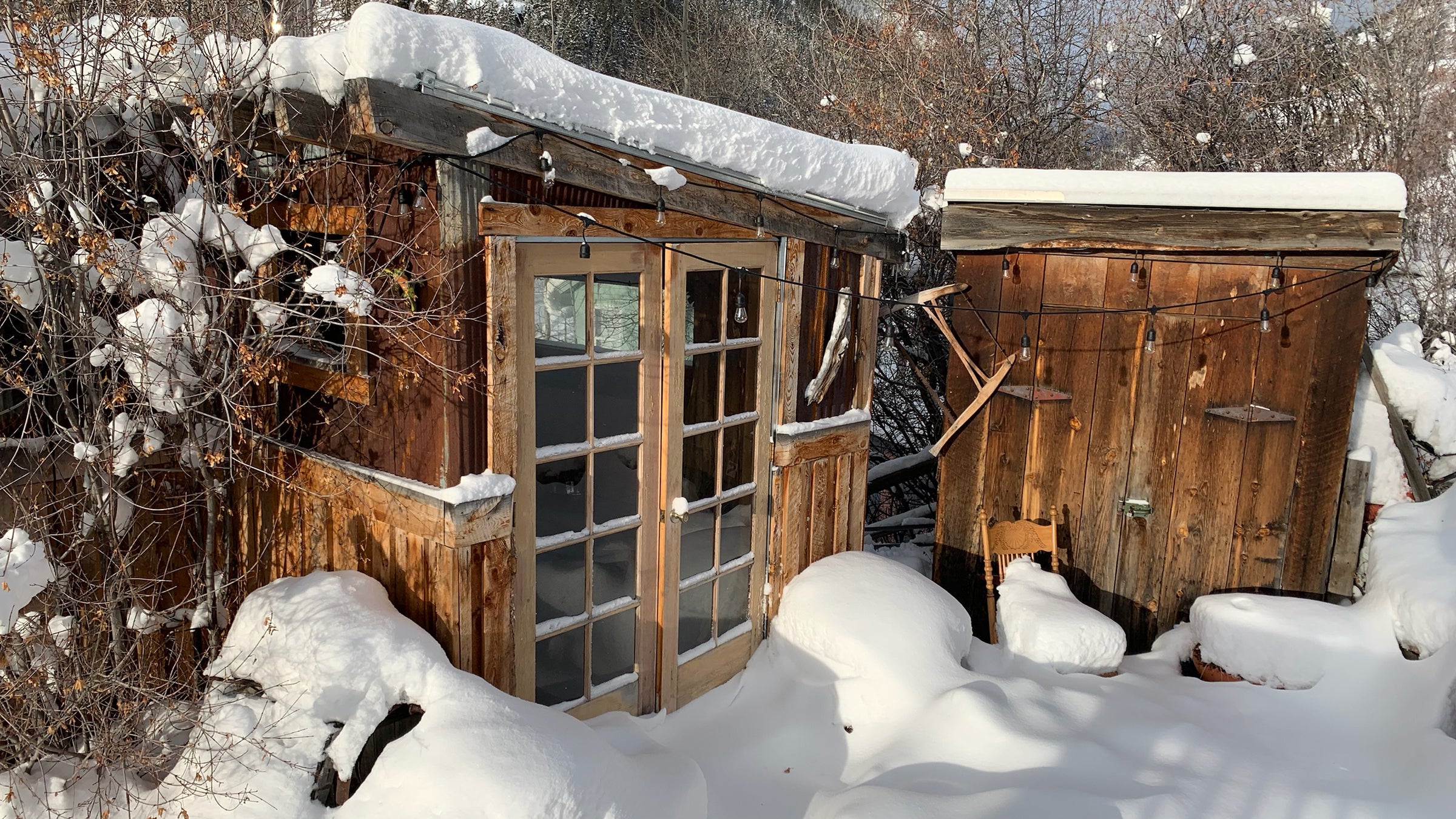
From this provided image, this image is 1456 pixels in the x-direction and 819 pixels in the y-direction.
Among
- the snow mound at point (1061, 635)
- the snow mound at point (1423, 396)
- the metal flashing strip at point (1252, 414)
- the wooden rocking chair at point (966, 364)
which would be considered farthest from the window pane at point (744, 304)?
the snow mound at point (1423, 396)

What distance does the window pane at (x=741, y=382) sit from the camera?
496 centimetres

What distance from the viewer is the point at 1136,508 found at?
551cm

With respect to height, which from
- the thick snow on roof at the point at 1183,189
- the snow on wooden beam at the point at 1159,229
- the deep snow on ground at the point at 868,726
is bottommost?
the deep snow on ground at the point at 868,726

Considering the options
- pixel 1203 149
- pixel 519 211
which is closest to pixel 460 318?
pixel 519 211

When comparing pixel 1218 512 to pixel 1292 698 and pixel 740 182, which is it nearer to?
pixel 1292 698

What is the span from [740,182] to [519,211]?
1121 millimetres

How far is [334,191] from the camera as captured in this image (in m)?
3.87

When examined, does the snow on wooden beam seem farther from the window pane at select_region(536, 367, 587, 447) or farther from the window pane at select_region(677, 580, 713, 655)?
the window pane at select_region(536, 367, 587, 447)

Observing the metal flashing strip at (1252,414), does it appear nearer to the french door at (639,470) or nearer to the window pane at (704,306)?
the french door at (639,470)

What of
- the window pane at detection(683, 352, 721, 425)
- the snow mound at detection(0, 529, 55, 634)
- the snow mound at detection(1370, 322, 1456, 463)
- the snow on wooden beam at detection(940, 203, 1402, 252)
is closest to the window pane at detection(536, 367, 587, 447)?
the window pane at detection(683, 352, 721, 425)

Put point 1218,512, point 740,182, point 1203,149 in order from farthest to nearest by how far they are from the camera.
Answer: point 1203,149, point 1218,512, point 740,182

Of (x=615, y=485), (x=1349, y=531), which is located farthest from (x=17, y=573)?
(x=1349, y=531)

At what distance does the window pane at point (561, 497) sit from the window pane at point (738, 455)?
94 cm

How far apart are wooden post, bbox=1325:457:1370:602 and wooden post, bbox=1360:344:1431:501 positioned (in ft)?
0.71
